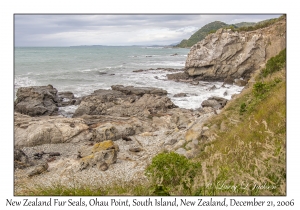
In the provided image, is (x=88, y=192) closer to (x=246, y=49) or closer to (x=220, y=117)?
(x=220, y=117)

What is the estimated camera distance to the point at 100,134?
65.6 ft

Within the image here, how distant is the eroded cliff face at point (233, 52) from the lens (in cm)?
4825

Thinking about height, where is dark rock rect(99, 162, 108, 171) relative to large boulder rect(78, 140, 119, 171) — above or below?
below

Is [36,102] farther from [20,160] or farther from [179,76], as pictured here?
[179,76]

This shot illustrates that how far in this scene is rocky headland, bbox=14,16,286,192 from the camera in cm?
1402

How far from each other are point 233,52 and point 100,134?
3956 cm

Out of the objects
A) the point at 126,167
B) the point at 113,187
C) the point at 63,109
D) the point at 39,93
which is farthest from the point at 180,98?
the point at 113,187

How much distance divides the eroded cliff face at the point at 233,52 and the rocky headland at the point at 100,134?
3920mm

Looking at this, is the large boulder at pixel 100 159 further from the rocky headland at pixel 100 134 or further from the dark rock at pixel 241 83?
the dark rock at pixel 241 83

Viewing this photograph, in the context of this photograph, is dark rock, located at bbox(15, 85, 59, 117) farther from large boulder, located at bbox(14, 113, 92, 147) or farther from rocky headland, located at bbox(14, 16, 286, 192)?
large boulder, located at bbox(14, 113, 92, 147)

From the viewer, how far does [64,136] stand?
19922 mm

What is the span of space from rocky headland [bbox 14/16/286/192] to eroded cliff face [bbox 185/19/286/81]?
154 inches

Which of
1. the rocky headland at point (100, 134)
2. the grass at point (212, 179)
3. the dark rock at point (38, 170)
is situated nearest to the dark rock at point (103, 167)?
the rocky headland at point (100, 134)

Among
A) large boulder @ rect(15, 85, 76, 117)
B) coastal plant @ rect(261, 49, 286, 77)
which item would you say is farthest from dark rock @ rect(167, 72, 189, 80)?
coastal plant @ rect(261, 49, 286, 77)
